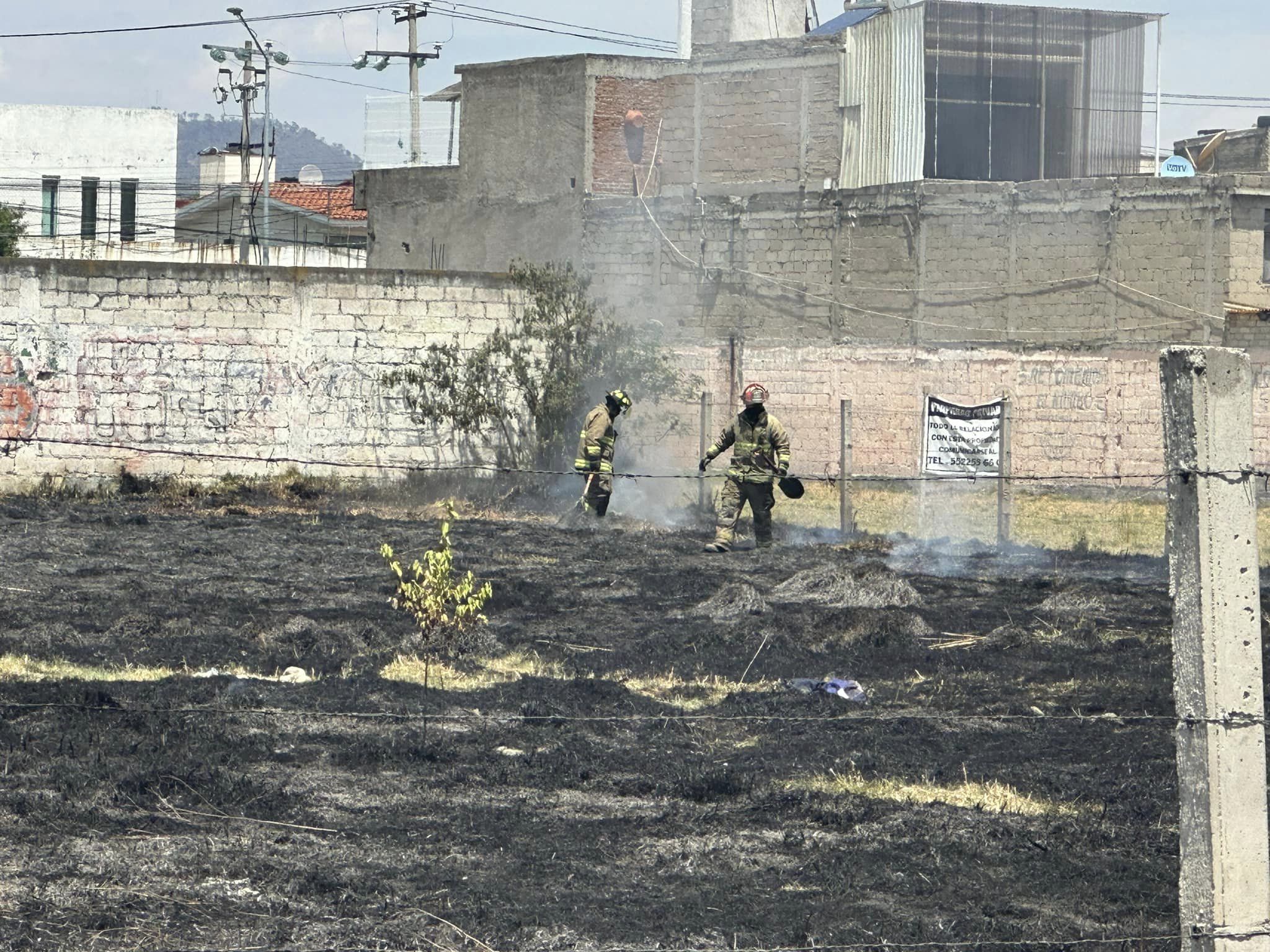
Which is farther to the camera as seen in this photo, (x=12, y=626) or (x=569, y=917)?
(x=12, y=626)

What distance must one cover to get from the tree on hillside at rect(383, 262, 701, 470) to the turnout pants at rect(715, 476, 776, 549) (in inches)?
194

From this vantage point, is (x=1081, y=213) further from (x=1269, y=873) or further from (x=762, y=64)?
(x=1269, y=873)

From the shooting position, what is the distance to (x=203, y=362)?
2112 cm

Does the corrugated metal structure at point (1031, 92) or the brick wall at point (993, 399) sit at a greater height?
the corrugated metal structure at point (1031, 92)

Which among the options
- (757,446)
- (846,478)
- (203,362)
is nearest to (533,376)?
(203,362)

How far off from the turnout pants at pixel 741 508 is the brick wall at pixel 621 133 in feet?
36.3

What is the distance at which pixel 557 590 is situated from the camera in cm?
1477

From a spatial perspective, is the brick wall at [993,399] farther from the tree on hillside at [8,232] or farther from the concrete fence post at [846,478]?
the tree on hillside at [8,232]

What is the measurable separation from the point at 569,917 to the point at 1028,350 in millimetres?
18543

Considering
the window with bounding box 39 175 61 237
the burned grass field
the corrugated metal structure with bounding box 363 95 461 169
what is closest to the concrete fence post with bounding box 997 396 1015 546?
the burned grass field

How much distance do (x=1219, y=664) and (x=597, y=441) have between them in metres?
14.4

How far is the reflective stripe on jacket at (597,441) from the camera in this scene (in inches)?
744

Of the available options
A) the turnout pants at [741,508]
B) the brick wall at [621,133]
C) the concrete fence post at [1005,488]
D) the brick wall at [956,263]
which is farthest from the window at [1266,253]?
the turnout pants at [741,508]

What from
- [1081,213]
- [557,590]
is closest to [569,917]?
[557,590]
